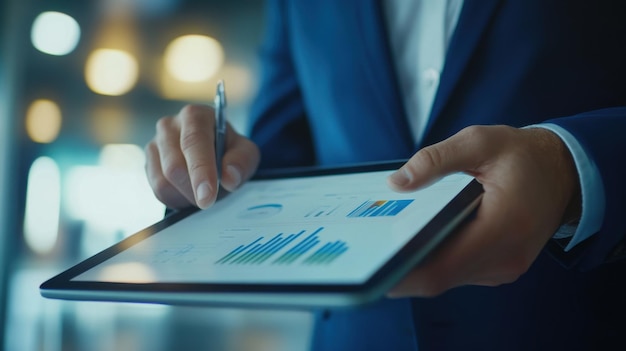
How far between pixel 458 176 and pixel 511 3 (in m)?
0.25

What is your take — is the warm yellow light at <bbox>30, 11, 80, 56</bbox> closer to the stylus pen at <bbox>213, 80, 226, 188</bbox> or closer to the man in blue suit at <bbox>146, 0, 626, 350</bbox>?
the man in blue suit at <bbox>146, 0, 626, 350</bbox>

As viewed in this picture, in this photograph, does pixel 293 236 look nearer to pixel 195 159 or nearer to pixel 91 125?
pixel 195 159

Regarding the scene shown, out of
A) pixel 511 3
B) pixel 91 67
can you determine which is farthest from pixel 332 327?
pixel 91 67

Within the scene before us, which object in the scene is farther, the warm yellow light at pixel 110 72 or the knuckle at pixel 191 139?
the warm yellow light at pixel 110 72

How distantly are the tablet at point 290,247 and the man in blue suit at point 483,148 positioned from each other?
3 centimetres

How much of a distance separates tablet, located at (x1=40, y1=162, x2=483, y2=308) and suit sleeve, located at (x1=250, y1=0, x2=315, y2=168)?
249 mm

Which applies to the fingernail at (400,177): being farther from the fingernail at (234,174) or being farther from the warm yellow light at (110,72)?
the warm yellow light at (110,72)

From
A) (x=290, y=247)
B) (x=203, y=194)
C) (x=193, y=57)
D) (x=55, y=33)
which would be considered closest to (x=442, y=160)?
(x=290, y=247)

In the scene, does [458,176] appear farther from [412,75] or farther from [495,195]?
[412,75]

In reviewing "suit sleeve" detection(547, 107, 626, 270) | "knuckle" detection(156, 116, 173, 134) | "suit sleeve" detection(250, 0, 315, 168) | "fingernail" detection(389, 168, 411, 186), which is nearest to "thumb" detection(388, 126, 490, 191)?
"fingernail" detection(389, 168, 411, 186)

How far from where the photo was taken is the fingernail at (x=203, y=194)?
51 cm

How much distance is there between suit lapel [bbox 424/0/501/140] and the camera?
60 centimetres

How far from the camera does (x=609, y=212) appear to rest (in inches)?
17.6

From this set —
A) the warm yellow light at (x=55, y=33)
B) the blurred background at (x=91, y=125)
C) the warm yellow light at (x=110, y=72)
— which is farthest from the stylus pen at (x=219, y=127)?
the warm yellow light at (x=55, y=33)
